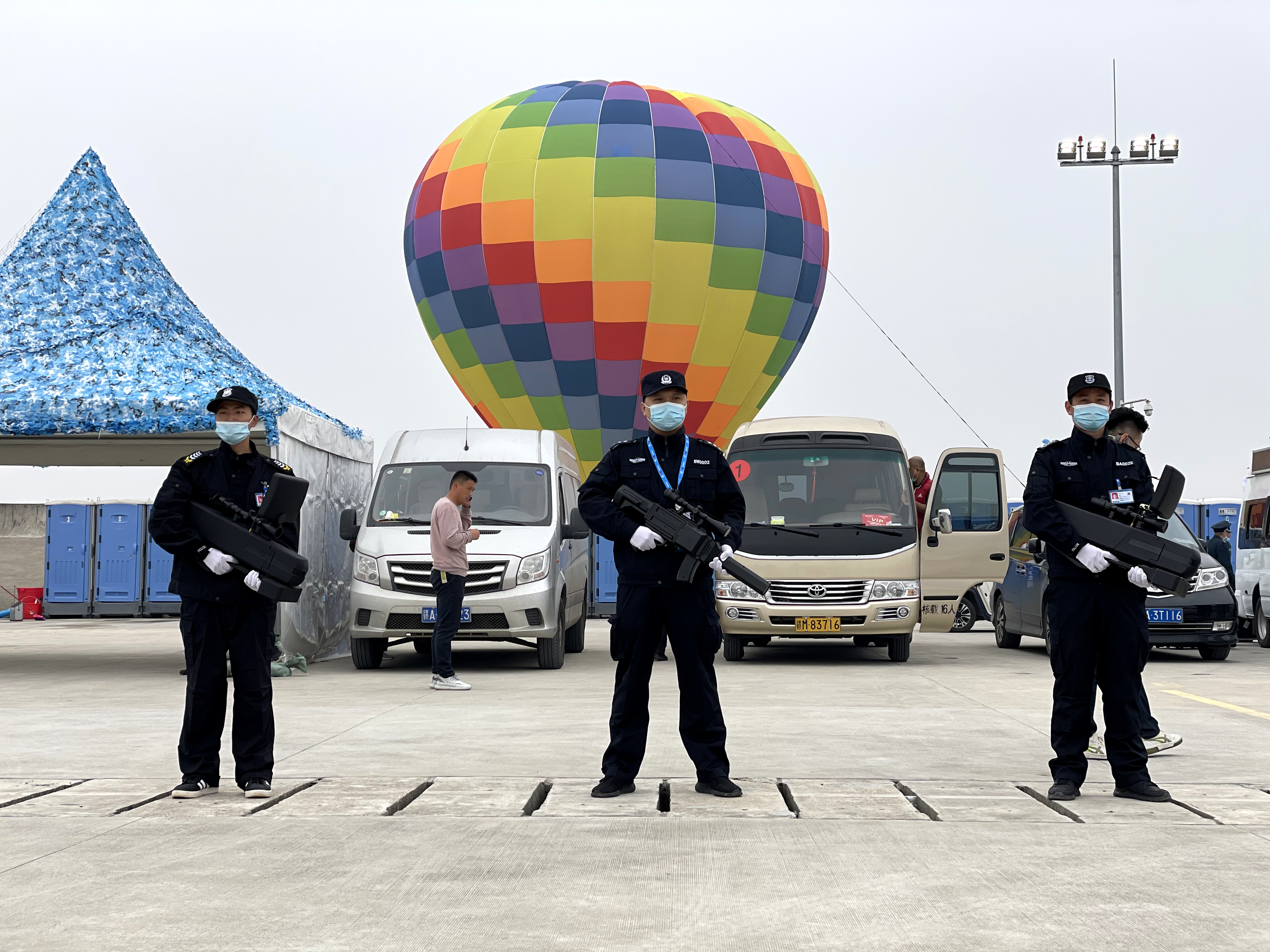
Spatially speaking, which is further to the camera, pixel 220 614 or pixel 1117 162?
pixel 1117 162

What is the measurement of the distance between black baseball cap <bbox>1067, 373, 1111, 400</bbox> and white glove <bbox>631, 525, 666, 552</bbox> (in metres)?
2.20

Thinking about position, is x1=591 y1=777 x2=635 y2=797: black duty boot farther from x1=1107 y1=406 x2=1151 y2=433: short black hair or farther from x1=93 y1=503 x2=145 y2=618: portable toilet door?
x1=93 y1=503 x2=145 y2=618: portable toilet door

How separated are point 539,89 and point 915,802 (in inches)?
992

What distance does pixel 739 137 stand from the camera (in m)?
28.3

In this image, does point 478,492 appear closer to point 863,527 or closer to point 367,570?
point 367,570

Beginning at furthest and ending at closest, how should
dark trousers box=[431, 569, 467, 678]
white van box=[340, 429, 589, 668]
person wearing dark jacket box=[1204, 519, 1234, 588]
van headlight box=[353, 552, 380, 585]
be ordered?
person wearing dark jacket box=[1204, 519, 1234, 588] < van headlight box=[353, 552, 380, 585] < white van box=[340, 429, 589, 668] < dark trousers box=[431, 569, 467, 678]

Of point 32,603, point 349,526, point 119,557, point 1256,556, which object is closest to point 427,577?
point 349,526

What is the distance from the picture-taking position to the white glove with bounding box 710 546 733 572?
21.8 feet

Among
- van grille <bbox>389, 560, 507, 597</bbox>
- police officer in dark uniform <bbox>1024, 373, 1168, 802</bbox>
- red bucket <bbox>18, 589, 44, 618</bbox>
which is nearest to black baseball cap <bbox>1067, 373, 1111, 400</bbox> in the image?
police officer in dark uniform <bbox>1024, 373, 1168, 802</bbox>

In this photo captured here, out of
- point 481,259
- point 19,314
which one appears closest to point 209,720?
point 19,314

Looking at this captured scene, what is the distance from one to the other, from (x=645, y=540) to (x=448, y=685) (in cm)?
668

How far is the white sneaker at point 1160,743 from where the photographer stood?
7.91 m

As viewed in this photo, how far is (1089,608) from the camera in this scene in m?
6.80

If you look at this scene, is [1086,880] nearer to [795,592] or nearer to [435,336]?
[795,592]
